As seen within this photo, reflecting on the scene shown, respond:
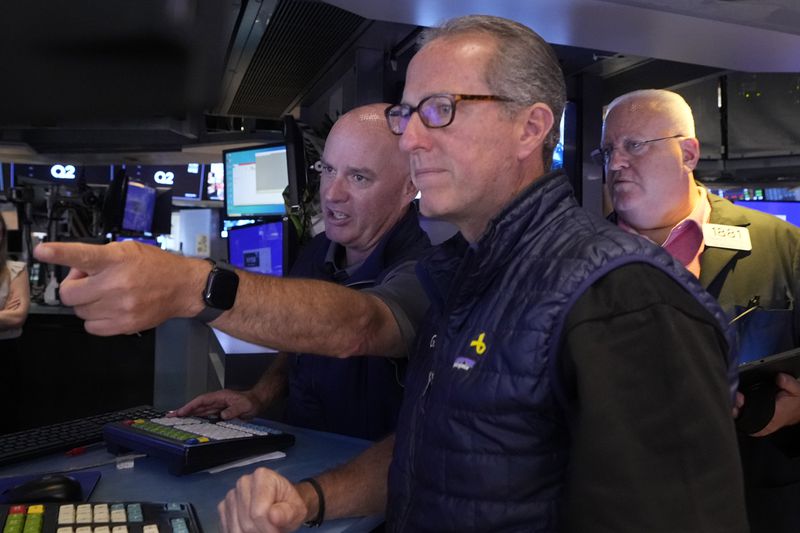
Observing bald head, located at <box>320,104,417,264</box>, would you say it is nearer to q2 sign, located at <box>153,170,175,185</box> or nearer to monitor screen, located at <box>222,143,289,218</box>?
monitor screen, located at <box>222,143,289,218</box>

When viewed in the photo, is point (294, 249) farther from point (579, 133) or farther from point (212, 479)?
point (579, 133)

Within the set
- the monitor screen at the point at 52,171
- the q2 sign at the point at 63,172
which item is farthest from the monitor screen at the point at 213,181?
the q2 sign at the point at 63,172

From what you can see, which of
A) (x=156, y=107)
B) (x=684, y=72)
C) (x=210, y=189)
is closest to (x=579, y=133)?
(x=684, y=72)

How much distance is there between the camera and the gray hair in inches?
43.3

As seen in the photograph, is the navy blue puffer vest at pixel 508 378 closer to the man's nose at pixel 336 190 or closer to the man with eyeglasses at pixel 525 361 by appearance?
the man with eyeglasses at pixel 525 361

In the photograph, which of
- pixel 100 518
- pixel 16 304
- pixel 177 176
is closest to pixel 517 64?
pixel 100 518

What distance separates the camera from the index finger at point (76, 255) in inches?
30.5

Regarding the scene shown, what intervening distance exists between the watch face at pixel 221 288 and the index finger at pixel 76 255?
18cm

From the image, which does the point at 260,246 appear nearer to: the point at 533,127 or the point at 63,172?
the point at 533,127

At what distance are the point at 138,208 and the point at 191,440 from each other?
4838 mm

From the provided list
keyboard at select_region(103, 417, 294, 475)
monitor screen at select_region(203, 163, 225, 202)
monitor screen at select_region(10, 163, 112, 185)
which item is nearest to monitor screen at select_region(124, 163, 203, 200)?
monitor screen at select_region(203, 163, 225, 202)

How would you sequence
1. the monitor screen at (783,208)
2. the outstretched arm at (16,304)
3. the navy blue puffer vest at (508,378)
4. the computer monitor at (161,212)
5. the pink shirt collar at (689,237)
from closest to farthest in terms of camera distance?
the navy blue puffer vest at (508,378) < the pink shirt collar at (689,237) < the monitor screen at (783,208) < the outstretched arm at (16,304) < the computer monitor at (161,212)

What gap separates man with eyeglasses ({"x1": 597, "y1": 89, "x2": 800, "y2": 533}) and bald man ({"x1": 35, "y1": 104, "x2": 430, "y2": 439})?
780 millimetres

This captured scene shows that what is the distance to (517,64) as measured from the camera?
43.4 inches
